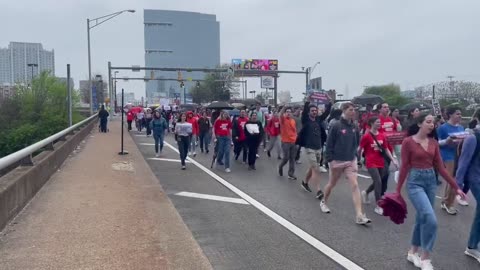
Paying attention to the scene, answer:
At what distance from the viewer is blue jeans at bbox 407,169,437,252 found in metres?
5.30

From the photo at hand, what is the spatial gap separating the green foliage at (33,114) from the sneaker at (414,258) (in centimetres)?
3688

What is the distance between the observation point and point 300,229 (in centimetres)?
707

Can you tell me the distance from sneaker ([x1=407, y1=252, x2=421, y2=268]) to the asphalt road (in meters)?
0.06

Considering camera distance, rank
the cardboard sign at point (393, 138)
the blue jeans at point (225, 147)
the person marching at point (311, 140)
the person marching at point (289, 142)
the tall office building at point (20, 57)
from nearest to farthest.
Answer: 1. the cardboard sign at point (393, 138)
2. the person marching at point (311, 140)
3. the person marching at point (289, 142)
4. the blue jeans at point (225, 147)
5. the tall office building at point (20, 57)

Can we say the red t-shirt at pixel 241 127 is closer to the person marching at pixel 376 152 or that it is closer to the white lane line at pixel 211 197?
the white lane line at pixel 211 197

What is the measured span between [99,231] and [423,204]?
408 cm

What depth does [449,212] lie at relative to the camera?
8.12 meters

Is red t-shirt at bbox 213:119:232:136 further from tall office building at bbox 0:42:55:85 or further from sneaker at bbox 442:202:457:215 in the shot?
tall office building at bbox 0:42:55:85

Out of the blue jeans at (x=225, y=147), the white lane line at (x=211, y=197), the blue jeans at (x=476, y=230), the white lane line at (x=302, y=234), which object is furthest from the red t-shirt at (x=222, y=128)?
the blue jeans at (x=476, y=230)

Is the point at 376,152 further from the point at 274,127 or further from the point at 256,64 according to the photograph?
the point at 256,64

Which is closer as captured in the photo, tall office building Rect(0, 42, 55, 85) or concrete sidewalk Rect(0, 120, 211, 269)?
concrete sidewalk Rect(0, 120, 211, 269)

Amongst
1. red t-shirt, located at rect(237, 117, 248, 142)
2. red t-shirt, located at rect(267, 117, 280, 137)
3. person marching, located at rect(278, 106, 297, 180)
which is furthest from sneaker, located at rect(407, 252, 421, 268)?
red t-shirt, located at rect(267, 117, 280, 137)

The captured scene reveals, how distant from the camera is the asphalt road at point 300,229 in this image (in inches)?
223

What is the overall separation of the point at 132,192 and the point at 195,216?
221 cm
